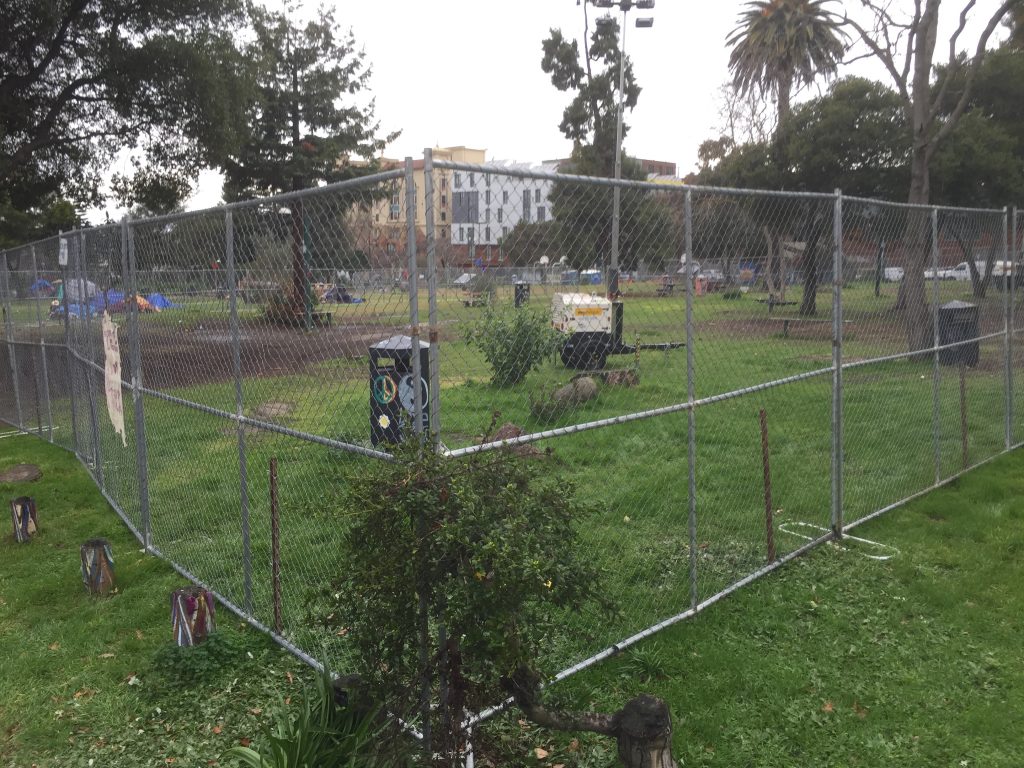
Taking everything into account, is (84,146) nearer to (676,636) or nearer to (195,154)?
(195,154)

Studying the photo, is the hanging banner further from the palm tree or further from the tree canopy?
the palm tree

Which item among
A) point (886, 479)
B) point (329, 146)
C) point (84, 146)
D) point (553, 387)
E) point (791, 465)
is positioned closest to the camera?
point (553, 387)

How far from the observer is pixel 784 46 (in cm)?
3020

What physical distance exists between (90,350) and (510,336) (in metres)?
4.22

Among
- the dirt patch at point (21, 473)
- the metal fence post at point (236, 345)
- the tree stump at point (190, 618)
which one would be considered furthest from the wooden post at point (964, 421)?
the dirt patch at point (21, 473)

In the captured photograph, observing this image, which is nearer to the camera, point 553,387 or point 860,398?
point 553,387

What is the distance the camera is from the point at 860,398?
28.3 feet

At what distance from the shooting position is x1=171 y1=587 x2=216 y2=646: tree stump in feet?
14.1

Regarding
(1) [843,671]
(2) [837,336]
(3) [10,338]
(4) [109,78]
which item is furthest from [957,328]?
(4) [109,78]

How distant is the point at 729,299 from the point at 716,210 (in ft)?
1.74

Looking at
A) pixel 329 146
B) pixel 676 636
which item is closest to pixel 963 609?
pixel 676 636

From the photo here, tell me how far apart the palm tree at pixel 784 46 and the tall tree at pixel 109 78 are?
20.0 metres

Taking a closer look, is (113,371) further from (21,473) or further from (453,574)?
(453,574)

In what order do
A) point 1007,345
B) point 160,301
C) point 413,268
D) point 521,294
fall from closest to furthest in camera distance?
point 413,268, point 521,294, point 160,301, point 1007,345
